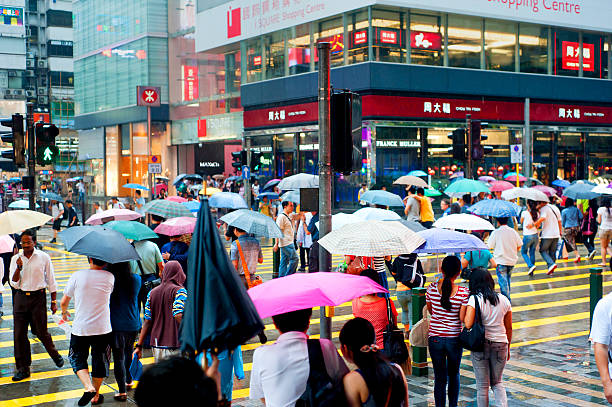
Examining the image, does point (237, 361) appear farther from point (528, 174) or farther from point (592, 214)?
point (528, 174)

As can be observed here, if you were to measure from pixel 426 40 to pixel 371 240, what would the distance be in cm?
2829

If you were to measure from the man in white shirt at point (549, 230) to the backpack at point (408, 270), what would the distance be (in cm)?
764

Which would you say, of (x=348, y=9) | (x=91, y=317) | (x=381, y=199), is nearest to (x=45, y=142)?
(x=381, y=199)

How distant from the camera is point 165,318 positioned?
302 inches

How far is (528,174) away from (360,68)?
Answer: 1072 centimetres

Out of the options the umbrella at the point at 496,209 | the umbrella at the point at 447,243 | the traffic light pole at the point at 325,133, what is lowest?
the umbrella at the point at 447,243

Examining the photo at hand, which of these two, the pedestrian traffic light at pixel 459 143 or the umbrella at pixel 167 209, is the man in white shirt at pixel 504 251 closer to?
the pedestrian traffic light at pixel 459 143

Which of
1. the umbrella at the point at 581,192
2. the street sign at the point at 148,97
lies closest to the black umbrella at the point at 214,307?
the umbrella at the point at 581,192

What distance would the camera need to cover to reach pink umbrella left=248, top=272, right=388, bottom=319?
5098 mm

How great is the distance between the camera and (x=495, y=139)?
124ft

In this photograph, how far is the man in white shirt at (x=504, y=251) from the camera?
13.8 meters

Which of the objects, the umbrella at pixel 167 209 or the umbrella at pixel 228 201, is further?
the umbrella at pixel 228 201

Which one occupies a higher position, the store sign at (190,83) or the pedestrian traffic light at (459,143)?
the store sign at (190,83)

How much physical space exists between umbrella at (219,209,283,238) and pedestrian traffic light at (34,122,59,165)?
6071mm
